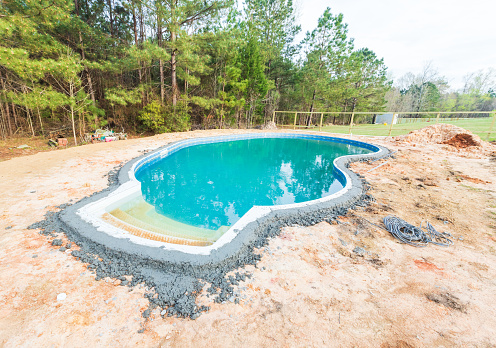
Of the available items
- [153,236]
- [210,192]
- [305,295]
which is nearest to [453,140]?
[210,192]

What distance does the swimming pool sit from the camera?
2.71 metres

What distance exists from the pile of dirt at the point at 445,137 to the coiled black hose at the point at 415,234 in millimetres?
7964

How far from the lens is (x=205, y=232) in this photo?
3018mm

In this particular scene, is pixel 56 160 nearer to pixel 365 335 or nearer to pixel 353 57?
pixel 365 335

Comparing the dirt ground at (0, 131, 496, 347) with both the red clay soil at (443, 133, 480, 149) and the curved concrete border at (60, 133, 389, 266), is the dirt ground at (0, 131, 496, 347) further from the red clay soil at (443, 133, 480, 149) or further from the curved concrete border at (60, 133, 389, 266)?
the red clay soil at (443, 133, 480, 149)

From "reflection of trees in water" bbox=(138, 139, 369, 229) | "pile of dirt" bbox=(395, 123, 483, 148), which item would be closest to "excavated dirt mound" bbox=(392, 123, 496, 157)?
"pile of dirt" bbox=(395, 123, 483, 148)

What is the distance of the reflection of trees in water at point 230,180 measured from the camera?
151 inches

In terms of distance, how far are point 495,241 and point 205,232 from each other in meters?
3.64

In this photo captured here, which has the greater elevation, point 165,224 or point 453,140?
point 453,140

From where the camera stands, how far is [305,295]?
5.50ft

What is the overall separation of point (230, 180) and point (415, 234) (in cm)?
388

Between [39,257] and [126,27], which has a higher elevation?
[126,27]

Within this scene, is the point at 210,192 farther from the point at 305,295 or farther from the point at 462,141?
the point at 462,141

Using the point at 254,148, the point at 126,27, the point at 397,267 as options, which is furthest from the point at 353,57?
the point at 397,267
